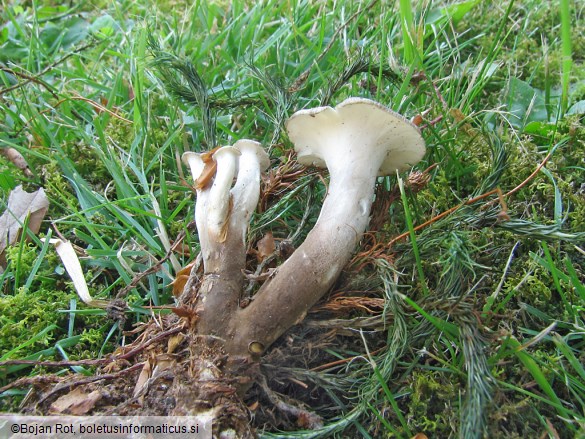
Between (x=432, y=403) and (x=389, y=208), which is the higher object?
(x=389, y=208)

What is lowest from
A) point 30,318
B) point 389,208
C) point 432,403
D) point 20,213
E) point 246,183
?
point 432,403

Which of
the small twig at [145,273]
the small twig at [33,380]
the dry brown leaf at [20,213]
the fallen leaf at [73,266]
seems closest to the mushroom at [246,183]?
the small twig at [145,273]

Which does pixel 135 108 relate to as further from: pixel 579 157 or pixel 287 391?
pixel 579 157

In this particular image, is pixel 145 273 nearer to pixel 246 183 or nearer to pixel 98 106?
pixel 246 183

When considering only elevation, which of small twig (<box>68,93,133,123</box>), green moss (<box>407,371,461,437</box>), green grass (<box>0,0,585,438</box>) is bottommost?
green moss (<box>407,371,461,437</box>)

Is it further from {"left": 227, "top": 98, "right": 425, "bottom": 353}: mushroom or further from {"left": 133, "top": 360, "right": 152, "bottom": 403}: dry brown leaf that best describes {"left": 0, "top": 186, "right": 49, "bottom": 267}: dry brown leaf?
{"left": 227, "top": 98, "right": 425, "bottom": 353}: mushroom

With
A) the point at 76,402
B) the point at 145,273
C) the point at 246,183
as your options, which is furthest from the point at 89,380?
the point at 246,183

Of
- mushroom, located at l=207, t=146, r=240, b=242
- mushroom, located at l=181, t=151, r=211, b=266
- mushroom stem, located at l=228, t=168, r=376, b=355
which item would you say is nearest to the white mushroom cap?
mushroom stem, located at l=228, t=168, r=376, b=355
